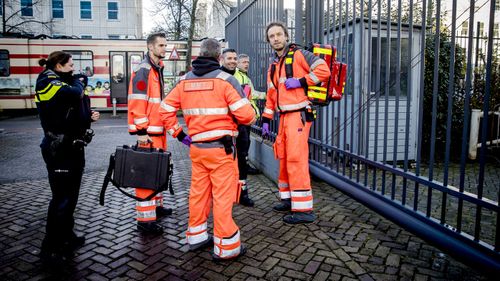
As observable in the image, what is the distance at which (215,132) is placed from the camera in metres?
3.69

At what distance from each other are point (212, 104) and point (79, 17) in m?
32.6

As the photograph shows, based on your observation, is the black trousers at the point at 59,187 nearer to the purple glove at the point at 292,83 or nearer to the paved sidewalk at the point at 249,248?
the paved sidewalk at the point at 249,248

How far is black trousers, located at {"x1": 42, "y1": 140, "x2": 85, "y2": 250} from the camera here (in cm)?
378

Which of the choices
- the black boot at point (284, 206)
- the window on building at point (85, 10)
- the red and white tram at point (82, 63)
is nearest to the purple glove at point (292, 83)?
the black boot at point (284, 206)

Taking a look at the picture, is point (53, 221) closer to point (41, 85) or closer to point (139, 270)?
point (139, 270)

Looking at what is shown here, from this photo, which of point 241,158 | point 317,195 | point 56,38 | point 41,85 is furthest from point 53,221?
point 56,38

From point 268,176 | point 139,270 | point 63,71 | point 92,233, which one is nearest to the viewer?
point 139,270

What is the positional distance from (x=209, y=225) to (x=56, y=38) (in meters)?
16.6

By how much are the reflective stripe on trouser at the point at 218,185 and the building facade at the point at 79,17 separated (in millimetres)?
29953

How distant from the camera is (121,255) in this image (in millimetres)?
3939

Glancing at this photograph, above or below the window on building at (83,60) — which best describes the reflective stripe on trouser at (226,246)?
below

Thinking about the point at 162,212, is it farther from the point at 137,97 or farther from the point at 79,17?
the point at 79,17

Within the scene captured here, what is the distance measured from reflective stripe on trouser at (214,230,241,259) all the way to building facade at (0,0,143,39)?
99.2 ft

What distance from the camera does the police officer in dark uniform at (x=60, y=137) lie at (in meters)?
3.69
